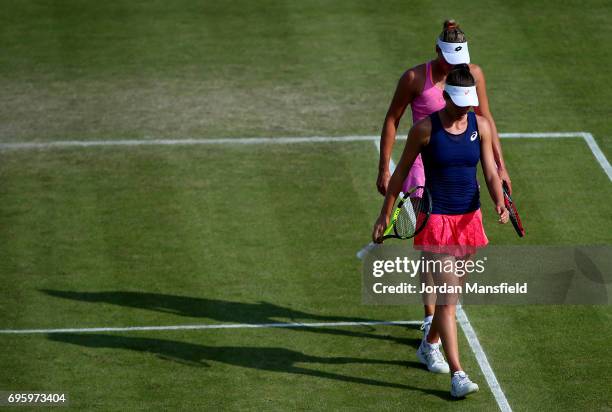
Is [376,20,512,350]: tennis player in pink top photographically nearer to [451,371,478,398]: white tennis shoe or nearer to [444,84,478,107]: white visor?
[451,371,478,398]: white tennis shoe

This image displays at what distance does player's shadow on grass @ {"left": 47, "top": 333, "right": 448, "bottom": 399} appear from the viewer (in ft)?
35.2

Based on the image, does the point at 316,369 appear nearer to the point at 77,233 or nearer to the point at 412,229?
the point at 412,229

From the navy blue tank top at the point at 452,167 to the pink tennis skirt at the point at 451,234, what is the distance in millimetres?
61

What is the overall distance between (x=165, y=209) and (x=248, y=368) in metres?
3.64

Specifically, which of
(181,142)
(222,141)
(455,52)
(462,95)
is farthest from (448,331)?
(181,142)

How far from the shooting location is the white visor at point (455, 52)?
10.5 metres

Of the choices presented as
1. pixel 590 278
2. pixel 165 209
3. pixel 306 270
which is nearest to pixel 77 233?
pixel 165 209

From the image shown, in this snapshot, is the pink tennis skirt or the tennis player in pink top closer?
the pink tennis skirt

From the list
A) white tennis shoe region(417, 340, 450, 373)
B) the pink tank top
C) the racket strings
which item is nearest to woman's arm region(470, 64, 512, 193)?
the pink tank top

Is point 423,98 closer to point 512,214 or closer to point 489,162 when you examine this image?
point 489,162

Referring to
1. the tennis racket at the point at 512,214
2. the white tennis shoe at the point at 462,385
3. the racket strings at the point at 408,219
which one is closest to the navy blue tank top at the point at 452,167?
the racket strings at the point at 408,219

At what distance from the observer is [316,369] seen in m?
10.7

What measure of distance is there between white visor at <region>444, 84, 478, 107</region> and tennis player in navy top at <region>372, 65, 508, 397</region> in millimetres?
67

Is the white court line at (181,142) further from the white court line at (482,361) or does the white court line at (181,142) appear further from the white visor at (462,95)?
the white visor at (462,95)
